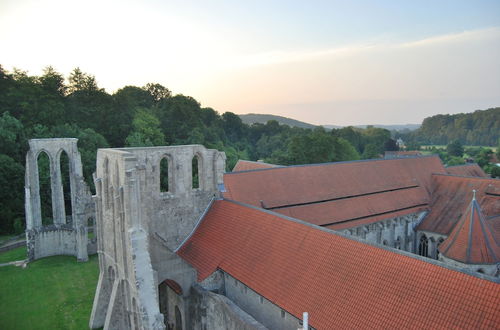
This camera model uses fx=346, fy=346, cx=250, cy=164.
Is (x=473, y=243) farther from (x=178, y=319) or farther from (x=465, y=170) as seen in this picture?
(x=465, y=170)

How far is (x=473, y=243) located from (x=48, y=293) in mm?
28190

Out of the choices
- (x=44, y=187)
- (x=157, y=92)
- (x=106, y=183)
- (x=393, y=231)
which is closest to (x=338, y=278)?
(x=106, y=183)

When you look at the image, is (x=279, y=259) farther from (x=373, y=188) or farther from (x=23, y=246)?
(x=23, y=246)

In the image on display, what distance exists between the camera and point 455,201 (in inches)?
1174

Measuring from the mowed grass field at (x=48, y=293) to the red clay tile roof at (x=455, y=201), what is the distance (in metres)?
27.0

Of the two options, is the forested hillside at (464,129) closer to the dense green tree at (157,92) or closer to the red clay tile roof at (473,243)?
the dense green tree at (157,92)

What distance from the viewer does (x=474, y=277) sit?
1041cm

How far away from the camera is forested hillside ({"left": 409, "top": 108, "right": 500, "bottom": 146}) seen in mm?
159875

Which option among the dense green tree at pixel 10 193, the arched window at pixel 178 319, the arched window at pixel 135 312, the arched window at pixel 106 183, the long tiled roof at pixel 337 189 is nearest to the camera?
the arched window at pixel 135 312

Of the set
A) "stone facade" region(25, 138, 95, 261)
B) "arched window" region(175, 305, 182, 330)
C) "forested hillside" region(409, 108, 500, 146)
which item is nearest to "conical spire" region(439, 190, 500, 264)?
"arched window" region(175, 305, 182, 330)

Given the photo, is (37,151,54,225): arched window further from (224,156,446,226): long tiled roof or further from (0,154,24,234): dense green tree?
(224,156,446,226): long tiled roof

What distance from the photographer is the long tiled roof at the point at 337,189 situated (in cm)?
2467

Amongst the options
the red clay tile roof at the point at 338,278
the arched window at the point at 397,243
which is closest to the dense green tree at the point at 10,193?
the red clay tile roof at the point at 338,278

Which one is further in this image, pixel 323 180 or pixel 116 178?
pixel 323 180
